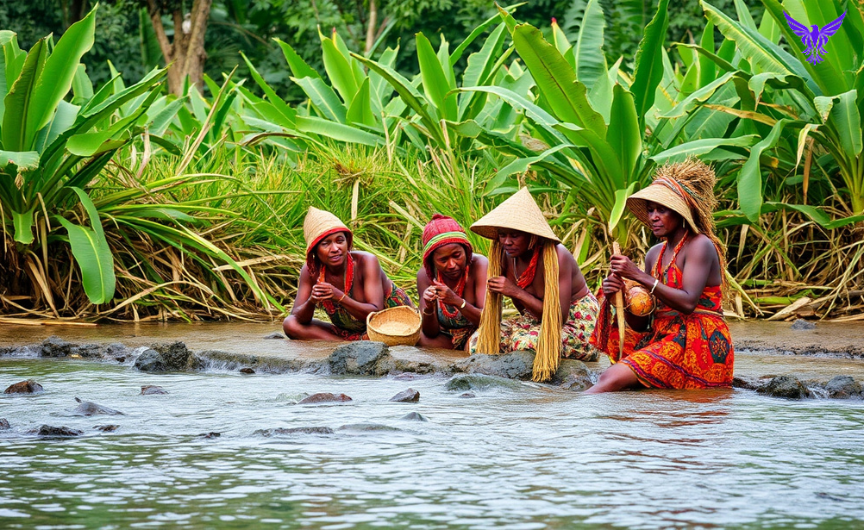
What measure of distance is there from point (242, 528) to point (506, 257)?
112 inches

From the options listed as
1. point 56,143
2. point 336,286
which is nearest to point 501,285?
point 336,286

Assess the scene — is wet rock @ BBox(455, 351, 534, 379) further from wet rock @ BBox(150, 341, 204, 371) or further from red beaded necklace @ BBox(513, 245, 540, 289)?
wet rock @ BBox(150, 341, 204, 371)

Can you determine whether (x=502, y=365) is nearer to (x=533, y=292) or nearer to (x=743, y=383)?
(x=533, y=292)

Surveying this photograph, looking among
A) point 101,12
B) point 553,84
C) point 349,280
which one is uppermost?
point 101,12

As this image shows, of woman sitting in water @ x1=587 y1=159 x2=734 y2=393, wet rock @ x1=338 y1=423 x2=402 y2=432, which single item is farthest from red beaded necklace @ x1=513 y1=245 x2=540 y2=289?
wet rock @ x1=338 y1=423 x2=402 y2=432

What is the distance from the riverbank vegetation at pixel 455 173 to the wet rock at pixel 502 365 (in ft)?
5.65

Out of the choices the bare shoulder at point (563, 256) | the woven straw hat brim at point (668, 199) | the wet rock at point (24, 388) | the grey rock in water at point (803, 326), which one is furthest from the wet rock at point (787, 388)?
the wet rock at point (24, 388)

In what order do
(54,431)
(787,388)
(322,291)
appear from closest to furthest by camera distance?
(54,431) → (787,388) → (322,291)

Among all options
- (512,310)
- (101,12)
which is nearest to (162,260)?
(512,310)

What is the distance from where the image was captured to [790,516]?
2535 millimetres

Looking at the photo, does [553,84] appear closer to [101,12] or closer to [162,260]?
[162,260]

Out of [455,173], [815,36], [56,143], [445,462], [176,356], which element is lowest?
[445,462]

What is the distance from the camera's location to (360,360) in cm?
506

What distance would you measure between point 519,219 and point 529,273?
0.34 meters
